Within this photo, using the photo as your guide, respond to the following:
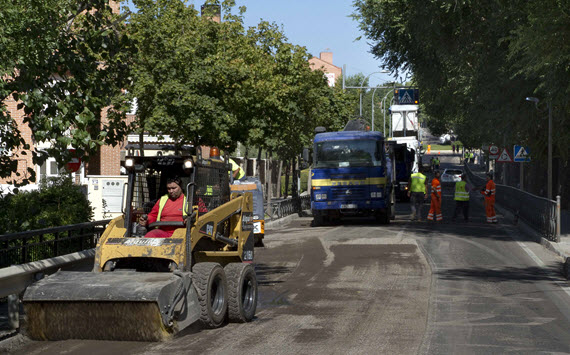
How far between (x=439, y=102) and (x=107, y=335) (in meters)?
30.3

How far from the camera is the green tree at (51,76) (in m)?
8.84

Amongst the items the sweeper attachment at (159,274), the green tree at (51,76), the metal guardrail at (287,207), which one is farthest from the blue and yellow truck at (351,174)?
the green tree at (51,76)

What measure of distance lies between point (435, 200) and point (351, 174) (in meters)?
3.09

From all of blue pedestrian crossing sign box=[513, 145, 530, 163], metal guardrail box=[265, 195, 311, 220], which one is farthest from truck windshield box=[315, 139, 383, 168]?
blue pedestrian crossing sign box=[513, 145, 530, 163]

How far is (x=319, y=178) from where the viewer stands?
29.0 m

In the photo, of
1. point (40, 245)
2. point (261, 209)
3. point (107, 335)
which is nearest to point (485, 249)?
point (261, 209)

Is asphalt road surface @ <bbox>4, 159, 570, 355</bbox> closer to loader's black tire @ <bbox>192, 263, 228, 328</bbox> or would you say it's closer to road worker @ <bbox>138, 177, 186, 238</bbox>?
loader's black tire @ <bbox>192, 263, 228, 328</bbox>

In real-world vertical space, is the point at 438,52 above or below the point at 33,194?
above

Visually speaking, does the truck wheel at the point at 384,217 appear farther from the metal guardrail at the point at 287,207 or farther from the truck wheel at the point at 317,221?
the metal guardrail at the point at 287,207

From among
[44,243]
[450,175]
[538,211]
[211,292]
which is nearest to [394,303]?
[211,292]

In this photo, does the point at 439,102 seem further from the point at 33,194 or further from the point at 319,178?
the point at 33,194

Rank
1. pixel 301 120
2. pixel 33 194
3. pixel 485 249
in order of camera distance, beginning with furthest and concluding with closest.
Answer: pixel 301 120, pixel 485 249, pixel 33 194

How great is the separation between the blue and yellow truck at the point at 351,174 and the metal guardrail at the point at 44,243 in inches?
580

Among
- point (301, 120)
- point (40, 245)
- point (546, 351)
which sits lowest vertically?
point (546, 351)
